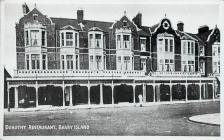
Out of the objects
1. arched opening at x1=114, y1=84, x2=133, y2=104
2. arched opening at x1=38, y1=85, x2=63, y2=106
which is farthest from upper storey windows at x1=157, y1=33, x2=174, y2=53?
arched opening at x1=38, y1=85, x2=63, y2=106

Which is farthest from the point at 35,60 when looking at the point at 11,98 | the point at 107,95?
the point at 107,95

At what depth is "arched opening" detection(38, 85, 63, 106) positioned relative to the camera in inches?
367

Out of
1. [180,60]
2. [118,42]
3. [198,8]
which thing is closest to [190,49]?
[180,60]

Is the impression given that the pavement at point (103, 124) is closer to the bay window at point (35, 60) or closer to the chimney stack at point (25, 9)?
the bay window at point (35, 60)

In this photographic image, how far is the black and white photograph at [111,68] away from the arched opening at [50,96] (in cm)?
3

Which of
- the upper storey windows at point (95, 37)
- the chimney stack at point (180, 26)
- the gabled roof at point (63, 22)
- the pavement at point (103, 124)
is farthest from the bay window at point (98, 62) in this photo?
the chimney stack at point (180, 26)

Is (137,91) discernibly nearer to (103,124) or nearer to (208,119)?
(103,124)

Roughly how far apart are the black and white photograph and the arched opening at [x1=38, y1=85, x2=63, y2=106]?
0.03m

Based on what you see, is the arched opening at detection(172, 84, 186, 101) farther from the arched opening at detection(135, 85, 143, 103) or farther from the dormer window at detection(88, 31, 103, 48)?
the dormer window at detection(88, 31, 103, 48)

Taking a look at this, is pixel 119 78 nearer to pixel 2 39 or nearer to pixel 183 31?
pixel 183 31

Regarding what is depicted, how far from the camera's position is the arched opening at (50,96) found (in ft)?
30.6

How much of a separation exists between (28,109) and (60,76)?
1.15 metres

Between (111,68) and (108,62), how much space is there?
18cm

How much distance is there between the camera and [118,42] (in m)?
9.94
